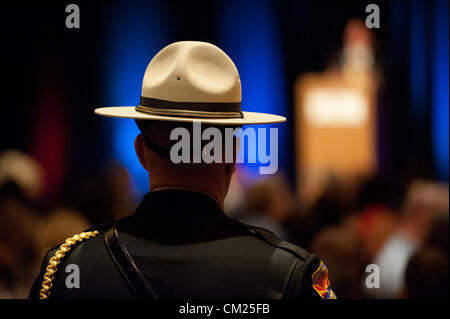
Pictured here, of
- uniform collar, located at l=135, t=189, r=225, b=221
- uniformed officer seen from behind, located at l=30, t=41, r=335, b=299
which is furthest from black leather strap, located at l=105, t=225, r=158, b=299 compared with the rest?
uniform collar, located at l=135, t=189, r=225, b=221

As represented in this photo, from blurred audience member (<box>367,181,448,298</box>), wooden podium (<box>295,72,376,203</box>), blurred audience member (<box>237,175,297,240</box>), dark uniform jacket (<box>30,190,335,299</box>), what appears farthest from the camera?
wooden podium (<box>295,72,376,203</box>)

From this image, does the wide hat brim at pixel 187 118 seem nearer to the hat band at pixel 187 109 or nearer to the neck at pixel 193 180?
the hat band at pixel 187 109

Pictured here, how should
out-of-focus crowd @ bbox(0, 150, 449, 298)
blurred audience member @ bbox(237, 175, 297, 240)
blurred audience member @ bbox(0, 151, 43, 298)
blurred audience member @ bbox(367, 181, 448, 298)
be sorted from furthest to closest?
blurred audience member @ bbox(237, 175, 297, 240) < blurred audience member @ bbox(367, 181, 448, 298) < blurred audience member @ bbox(0, 151, 43, 298) < out-of-focus crowd @ bbox(0, 150, 449, 298)

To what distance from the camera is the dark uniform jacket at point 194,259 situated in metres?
1.76

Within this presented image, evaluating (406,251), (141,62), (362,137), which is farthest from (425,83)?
(406,251)

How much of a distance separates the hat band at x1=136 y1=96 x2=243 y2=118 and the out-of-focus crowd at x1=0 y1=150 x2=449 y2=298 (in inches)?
67.4

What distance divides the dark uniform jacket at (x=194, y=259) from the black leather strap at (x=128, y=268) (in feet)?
0.04

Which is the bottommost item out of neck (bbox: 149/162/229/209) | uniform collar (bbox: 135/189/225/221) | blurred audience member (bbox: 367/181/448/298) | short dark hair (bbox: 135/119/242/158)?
blurred audience member (bbox: 367/181/448/298)

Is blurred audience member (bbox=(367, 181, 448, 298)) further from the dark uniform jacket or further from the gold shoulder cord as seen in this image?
the gold shoulder cord

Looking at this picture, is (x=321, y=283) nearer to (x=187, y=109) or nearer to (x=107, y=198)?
(x=187, y=109)

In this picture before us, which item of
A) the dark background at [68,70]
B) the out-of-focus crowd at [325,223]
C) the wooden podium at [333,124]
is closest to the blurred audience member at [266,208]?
the out-of-focus crowd at [325,223]

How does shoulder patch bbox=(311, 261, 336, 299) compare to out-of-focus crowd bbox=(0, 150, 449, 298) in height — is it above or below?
above

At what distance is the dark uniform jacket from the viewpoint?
1765 millimetres

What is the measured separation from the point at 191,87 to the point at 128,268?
0.51 m
